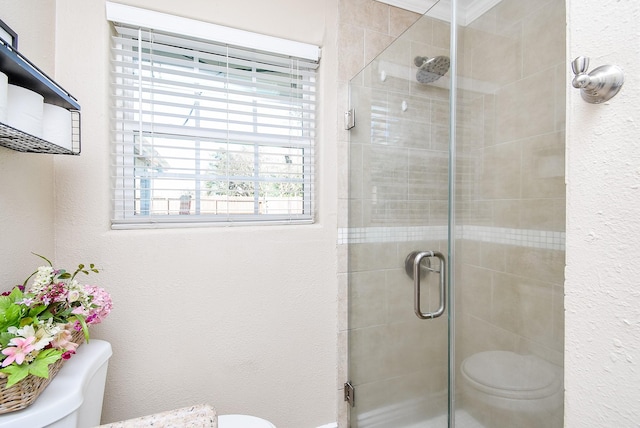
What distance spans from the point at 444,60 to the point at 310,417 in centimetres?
173

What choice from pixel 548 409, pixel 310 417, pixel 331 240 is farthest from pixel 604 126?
pixel 310 417

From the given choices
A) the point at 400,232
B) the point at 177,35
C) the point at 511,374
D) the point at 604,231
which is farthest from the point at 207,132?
the point at 511,374

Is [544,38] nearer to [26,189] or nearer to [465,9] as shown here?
[465,9]

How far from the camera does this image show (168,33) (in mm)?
1298

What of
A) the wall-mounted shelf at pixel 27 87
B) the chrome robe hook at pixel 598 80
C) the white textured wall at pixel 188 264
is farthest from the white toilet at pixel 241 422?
the chrome robe hook at pixel 598 80

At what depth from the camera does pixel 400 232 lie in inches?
52.0

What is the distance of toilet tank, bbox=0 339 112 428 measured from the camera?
725 millimetres

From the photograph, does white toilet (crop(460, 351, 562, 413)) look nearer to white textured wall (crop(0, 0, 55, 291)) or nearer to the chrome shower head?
the chrome shower head

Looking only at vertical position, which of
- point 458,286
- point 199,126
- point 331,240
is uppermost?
point 199,126

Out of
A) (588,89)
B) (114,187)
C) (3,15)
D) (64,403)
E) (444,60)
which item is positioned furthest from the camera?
(114,187)

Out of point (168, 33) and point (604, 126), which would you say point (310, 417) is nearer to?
point (604, 126)

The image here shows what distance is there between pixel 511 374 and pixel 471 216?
0.54 metres

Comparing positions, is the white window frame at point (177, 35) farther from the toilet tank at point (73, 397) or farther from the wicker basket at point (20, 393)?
the wicker basket at point (20, 393)

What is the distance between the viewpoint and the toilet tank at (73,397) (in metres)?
0.72
